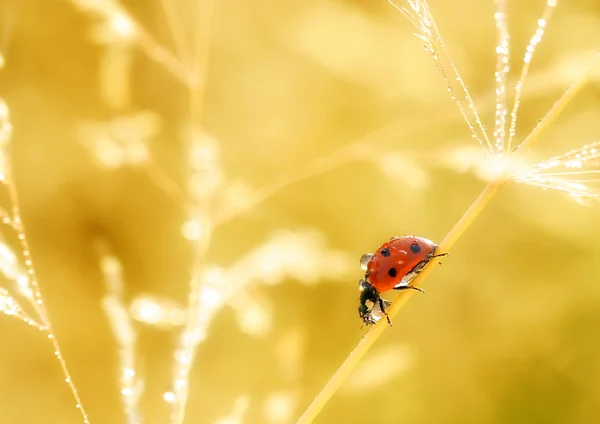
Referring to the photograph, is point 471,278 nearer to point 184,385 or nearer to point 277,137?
point 277,137

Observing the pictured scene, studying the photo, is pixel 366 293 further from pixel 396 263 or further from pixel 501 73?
pixel 501 73

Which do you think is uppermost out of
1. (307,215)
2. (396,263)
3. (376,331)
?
(307,215)

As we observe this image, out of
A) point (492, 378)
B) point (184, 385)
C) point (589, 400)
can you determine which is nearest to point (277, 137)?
point (492, 378)

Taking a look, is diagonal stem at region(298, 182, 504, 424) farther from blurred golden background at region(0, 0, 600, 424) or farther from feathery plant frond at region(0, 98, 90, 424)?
blurred golden background at region(0, 0, 600, 424)

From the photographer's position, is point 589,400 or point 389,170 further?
point 589,400

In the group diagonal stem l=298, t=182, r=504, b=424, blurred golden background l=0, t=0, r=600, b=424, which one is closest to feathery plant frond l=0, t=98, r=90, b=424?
diagonal stem l=298, t=182, r=504, b=424

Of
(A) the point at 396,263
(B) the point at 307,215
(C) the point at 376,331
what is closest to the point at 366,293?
(A) the point at 396,263
